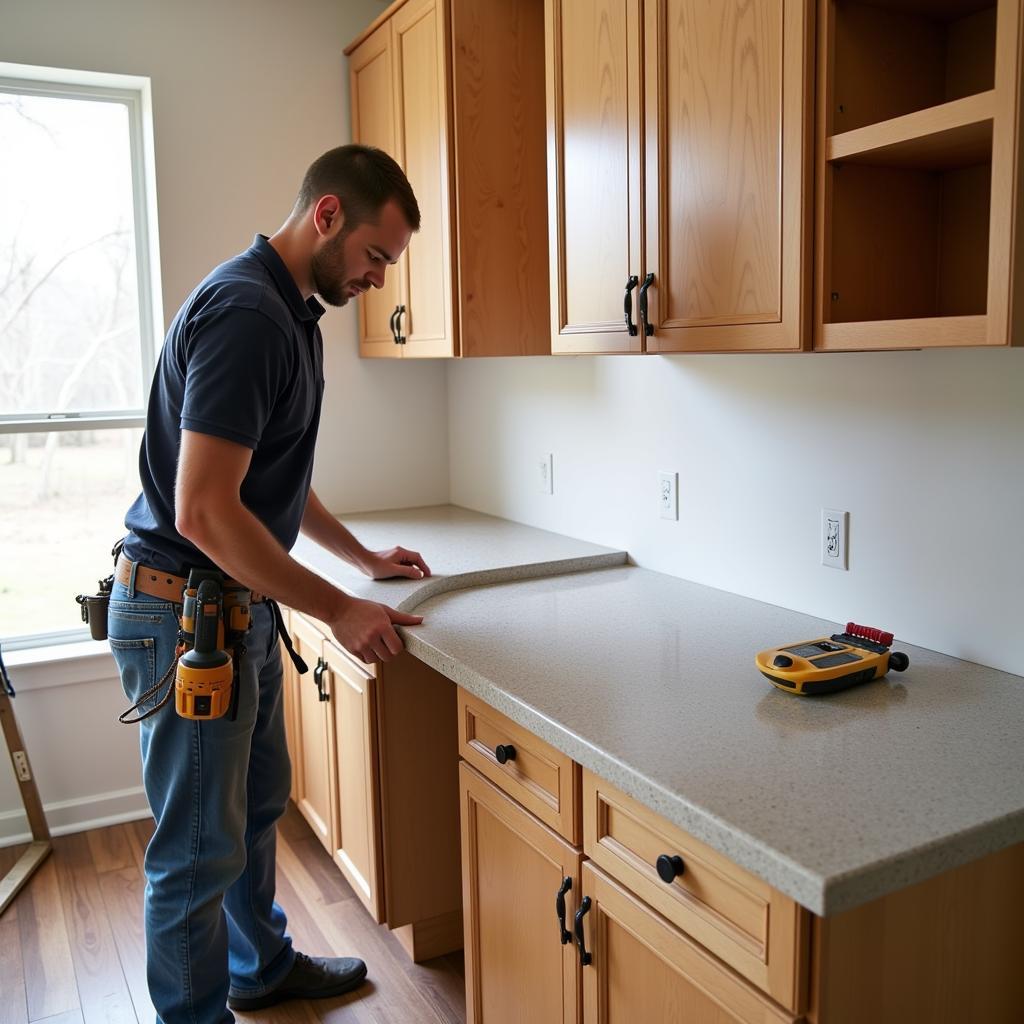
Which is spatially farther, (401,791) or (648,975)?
(401,791)

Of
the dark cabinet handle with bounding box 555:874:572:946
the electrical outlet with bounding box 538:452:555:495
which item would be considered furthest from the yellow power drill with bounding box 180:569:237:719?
the electrical outlet with bounding box 538:452:555:495

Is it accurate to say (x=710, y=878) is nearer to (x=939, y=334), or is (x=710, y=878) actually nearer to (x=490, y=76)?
(x=939, y=334)

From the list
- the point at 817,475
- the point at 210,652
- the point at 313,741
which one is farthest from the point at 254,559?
the point at 313,741

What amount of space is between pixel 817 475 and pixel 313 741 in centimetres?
157

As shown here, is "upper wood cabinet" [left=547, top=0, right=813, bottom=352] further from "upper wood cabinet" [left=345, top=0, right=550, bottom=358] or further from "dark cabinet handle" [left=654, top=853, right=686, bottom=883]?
"dark cabinet handle" [left=654, top=853, right=686, bottom=883]

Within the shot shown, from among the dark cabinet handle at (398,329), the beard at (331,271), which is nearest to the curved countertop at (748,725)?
the beard at (331,271)

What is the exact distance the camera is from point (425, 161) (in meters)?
2.71

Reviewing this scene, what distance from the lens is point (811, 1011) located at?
3.76 feet

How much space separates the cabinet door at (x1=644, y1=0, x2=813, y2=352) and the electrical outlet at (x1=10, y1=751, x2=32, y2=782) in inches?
87.5

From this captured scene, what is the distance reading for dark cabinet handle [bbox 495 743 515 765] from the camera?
5.64 ft

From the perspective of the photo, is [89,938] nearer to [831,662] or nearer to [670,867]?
[670,867]

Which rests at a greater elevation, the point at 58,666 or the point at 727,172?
the point at 727,172

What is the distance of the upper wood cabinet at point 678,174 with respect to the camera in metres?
1.55

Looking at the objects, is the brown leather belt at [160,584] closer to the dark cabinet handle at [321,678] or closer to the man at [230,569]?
the man at [230,569]
